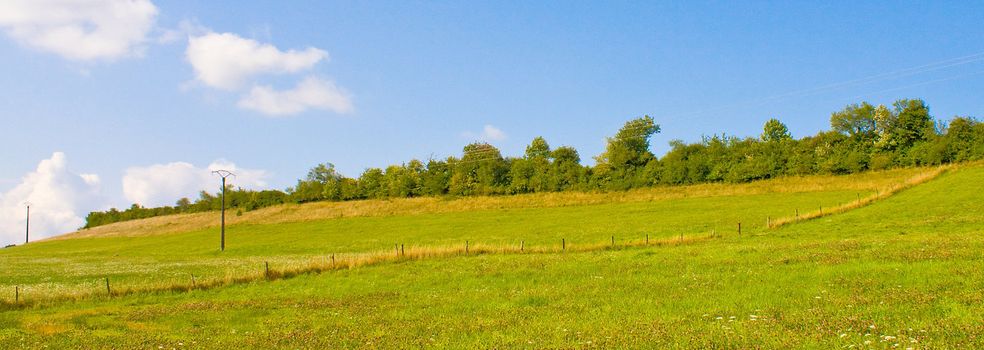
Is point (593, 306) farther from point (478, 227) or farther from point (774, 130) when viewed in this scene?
point (774, 130)

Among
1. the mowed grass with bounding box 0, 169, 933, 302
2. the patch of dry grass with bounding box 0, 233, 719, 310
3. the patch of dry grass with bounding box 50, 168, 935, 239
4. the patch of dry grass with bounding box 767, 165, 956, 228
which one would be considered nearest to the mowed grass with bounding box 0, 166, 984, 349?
the patch of dry grass with bounding box 0, 233, 719, 310

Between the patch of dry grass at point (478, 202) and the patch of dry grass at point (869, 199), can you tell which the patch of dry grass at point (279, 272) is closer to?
the patch of dry grass at point (869, 199)

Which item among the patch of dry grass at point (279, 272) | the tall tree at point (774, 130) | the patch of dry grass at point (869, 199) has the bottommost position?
the patch of dry grass at point (279, 272)

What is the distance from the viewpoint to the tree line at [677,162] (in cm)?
8025

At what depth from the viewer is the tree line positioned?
80250 millimetres

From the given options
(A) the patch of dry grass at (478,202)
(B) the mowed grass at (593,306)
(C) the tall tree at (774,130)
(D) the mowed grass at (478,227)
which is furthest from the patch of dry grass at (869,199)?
(C) the tall tree at (774,130)

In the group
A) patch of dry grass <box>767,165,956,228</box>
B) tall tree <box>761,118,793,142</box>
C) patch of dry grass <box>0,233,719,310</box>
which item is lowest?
patch of dry grass <box>0,233,719,310</box>

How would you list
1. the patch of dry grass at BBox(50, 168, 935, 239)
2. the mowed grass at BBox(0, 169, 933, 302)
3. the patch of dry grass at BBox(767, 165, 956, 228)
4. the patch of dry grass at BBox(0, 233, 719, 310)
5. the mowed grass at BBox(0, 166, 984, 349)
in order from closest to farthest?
1. the mowed grass at BBox(0, 166, 984, 349)
2. the patch of dry grass at BBox(0, 233, 719, 310)
3. the patch of dry grass at BBox(767, 165, 956, 228)
4. the mowed grass at BBox(0, 169, 933, 302)
5. the patch of dry grass at BBox(50, 168, 935, 239)

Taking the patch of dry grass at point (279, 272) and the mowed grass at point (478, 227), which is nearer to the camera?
the patch of dry grass at point (279, 272)

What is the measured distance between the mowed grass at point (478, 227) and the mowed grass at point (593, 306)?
1380 centimetres

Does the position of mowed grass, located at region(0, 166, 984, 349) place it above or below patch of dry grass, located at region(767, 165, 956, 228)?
below

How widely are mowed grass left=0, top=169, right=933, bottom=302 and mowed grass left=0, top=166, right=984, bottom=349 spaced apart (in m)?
13.8

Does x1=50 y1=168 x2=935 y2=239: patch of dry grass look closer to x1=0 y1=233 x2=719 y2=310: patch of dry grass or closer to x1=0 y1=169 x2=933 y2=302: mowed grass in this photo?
x1=0 y1=169 x2=933 y2=302: mowed grass

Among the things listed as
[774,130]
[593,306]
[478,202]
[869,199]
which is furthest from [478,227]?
[774,130]
